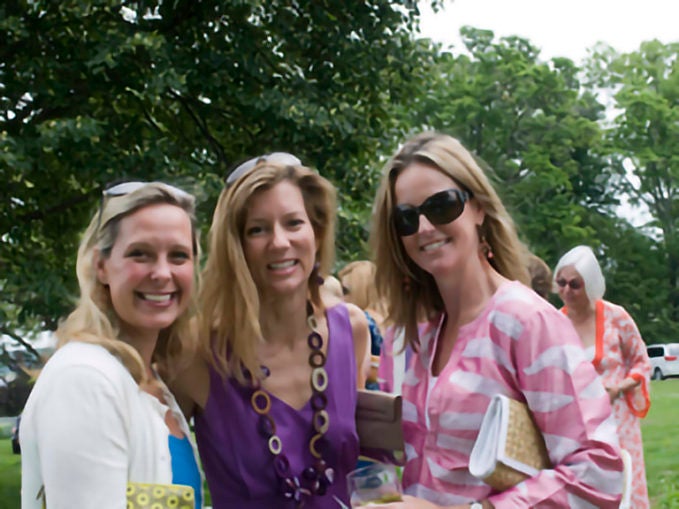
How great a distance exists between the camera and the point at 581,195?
37812mm

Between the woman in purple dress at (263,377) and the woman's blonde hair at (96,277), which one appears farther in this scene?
the woman in purple dress at (263,377)

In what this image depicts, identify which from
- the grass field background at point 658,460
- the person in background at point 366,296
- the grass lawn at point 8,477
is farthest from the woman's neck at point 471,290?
the grass lawn at point 8,477

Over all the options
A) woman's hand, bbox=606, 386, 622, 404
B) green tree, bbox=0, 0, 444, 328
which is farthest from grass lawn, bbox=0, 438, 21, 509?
woman's hand, bbox=606, 386, 622, 404

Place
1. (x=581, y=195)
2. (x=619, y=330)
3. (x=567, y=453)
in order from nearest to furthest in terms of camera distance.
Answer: (x=567, y=453), (x=619, y=330), (x=581, y=195)

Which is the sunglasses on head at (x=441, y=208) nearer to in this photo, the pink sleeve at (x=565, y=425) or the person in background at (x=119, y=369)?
the pink sleeve at (x=565, y=425)

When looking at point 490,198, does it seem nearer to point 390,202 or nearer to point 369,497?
point 390,202

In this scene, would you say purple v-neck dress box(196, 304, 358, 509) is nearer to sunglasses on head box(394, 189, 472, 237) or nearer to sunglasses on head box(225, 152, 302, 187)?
sunglasses on head box(225, 152, 302, 187)

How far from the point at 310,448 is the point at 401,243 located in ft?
2.75

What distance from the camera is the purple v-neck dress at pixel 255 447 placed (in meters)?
3.19

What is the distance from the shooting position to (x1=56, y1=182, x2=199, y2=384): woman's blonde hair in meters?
2.55

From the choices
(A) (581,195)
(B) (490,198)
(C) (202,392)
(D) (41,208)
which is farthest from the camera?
(A) (581,195)

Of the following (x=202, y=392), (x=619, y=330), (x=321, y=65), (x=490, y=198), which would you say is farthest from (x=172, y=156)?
(x=490, y=198)

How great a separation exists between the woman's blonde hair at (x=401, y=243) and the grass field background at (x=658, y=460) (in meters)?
7.93

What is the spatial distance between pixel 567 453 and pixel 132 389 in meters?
1.14
